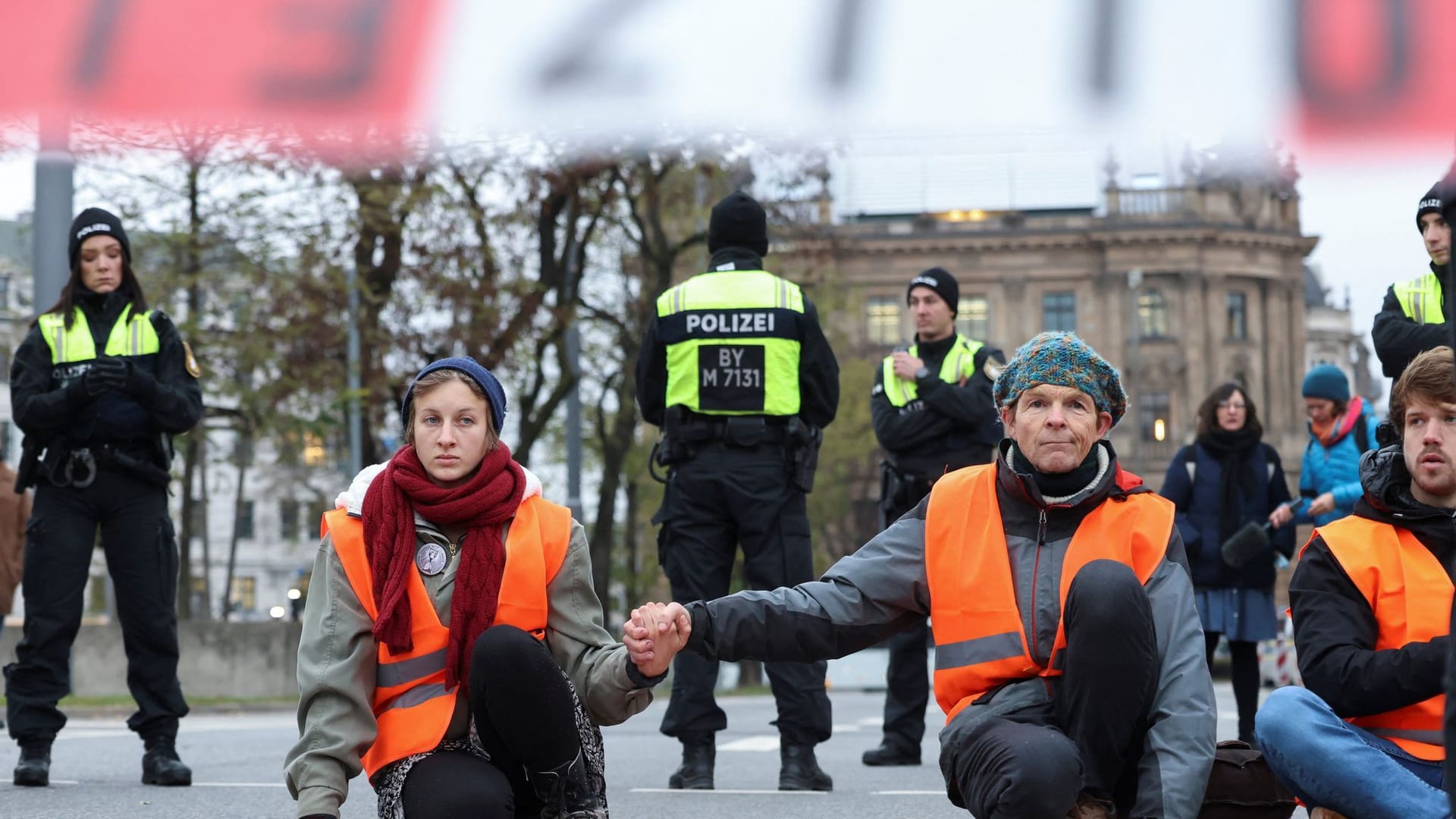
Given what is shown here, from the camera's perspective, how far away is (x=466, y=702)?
4.64 metres

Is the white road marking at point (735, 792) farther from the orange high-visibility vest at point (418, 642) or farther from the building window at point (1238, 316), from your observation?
the building window at point (1238, 316)

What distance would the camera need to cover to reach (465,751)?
4.59 m

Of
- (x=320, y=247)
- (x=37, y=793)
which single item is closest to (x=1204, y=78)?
(x=37, y=793)

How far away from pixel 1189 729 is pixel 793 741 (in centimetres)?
359

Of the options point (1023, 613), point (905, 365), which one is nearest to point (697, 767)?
point (905, 365)

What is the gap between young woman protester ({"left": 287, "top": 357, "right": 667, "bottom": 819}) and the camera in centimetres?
435

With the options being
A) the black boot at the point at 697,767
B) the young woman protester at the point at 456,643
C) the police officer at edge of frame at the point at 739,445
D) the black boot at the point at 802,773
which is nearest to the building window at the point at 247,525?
the police officer at edge of frame at the point at 739,445

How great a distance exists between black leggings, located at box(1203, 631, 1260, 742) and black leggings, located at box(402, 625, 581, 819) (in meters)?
5.56

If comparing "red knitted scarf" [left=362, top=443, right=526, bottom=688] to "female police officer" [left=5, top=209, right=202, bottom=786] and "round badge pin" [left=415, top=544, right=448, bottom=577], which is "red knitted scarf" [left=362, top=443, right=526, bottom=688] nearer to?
"round badge pin" [left=415, top=544, right=448, bottom=577]

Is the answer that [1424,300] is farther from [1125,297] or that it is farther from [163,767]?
[1125,297]

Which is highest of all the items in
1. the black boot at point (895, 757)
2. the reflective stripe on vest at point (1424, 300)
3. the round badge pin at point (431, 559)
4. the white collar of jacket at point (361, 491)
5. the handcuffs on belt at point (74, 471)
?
the reflective stripe on vest at point (1424, 300)

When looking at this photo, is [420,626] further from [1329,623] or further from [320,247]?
[320,247]

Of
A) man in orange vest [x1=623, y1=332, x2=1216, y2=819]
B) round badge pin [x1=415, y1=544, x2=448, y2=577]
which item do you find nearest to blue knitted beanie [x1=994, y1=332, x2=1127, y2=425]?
man in orange vest [x1=623, y1=332, x2=1216, y2=819]

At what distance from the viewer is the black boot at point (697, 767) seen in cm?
757
